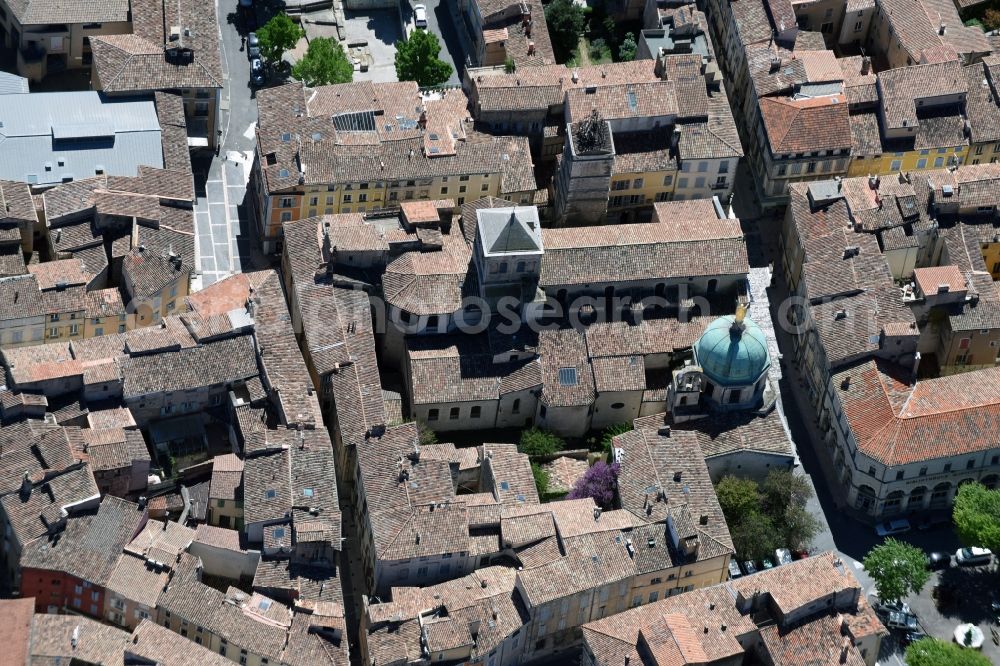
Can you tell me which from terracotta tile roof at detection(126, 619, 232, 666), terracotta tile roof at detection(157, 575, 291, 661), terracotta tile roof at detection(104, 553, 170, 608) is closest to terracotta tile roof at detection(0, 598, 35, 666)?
terracotta tile roof at detection(104, 553, 170, 608)

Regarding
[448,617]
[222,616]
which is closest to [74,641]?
[222,616]

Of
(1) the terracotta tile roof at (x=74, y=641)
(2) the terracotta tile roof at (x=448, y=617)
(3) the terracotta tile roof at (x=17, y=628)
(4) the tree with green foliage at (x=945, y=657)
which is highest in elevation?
(3) the terracotta tile roof at (x=17, y=628)

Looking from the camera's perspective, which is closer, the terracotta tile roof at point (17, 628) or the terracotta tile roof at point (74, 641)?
the terracotta tile roof at point (17, 628)

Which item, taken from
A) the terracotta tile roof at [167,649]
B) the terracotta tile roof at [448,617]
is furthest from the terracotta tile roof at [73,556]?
the terracotta tile roof at [448,617]

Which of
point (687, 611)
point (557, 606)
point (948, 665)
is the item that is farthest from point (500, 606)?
point (948, 665)

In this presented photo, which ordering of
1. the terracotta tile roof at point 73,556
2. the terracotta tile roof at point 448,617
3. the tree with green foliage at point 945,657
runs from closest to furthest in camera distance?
1. the terracotta tile roof at point 448,617
2. the tree with green foliage at point 945,657
3. the terracotta tile roof at point 73,556

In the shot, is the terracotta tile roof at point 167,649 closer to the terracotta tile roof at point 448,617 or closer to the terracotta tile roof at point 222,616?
the terracotta tile roof at point 222,616

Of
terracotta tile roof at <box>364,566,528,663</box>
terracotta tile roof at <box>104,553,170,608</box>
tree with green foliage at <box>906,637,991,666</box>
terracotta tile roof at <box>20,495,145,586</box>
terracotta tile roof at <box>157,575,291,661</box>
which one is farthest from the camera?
terracotta tile roof at <box>20,495,145,586</box>

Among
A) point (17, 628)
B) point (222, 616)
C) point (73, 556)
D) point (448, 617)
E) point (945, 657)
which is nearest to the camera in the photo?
point (17, 628)

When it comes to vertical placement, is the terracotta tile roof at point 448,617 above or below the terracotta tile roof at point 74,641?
below

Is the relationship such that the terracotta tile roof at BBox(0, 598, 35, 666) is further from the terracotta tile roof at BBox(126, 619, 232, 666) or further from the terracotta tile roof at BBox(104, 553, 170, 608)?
the terracotta tile roof at BBox(126, 619, 232, 666)

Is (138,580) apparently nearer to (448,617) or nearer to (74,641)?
(74,641)

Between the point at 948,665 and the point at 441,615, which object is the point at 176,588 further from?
the point at 948,665
